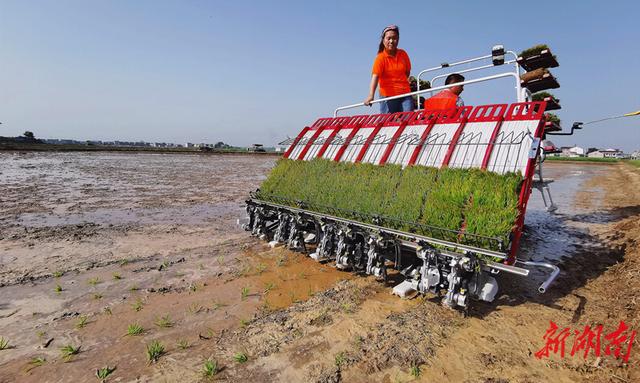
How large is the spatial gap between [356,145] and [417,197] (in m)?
2.51

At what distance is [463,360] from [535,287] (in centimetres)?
302

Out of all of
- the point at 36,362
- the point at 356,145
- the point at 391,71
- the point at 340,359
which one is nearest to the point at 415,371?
the point at 340,359

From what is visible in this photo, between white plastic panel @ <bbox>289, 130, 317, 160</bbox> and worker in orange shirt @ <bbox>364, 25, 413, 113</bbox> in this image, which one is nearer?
worker in orange shirt @ <bbox>364, 25, 413, 113</bbox>

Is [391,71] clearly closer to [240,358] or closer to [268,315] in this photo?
[268,315]

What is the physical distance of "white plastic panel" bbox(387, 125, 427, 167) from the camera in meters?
6.24

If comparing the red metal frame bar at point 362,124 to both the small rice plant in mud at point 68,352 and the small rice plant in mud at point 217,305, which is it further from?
the small rice plant in mud at point 68,352

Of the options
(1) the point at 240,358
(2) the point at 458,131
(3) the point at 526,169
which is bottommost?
(1) the point at 240,358

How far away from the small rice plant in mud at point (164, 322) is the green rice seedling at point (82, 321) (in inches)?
36.0

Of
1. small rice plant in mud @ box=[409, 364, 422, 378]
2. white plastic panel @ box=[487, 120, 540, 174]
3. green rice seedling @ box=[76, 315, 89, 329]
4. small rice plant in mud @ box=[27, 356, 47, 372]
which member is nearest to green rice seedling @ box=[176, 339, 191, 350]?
small rice plant in mud @ box=[27, 356, 47, 372]

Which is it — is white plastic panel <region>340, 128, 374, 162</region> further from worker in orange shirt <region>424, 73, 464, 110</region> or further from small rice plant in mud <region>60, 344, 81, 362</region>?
small rice plant in mud <region>60, 344, 81, 362</region>

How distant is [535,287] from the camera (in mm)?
5664

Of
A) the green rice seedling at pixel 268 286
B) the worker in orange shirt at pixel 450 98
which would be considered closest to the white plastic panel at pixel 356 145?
the worker in orange shirt at pixel 450 98

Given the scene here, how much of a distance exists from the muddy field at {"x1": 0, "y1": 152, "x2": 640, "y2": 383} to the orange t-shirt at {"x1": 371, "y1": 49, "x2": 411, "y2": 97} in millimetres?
4646

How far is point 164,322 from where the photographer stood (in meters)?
4.36
